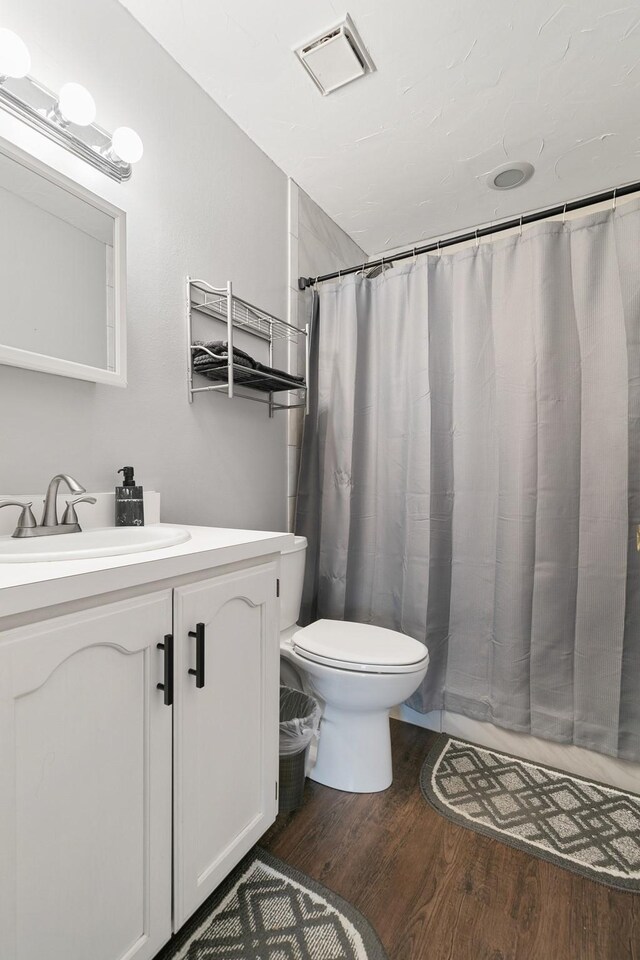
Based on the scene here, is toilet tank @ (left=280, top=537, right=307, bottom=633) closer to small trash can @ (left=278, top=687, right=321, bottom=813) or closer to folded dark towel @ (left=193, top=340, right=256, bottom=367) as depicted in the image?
small trash can @ (left=278, top=687, right=321, bottom=813)

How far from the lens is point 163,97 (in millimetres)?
1405

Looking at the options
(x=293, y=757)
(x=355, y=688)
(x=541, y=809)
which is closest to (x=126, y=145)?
(x=355, y=688)

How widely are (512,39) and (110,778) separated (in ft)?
6.90

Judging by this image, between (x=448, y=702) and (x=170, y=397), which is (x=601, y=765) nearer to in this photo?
(x=448, y=702)

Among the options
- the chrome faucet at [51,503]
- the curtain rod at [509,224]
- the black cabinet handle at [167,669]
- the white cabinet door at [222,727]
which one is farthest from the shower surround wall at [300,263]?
the black cabinet handle at [167,669]

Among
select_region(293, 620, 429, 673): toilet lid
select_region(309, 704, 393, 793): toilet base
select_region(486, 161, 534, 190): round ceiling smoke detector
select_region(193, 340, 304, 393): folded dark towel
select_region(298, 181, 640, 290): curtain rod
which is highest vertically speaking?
select_region(486, 161, 534, 190): round ceiling smoke detector

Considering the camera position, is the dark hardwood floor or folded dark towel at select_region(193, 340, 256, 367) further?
folded dark towel at select_region(193, 340, 256, 367)

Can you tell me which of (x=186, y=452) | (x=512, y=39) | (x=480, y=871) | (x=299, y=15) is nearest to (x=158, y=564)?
(x=186, y=452)

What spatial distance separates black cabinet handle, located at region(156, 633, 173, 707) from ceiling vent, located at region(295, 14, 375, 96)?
5.57 feet

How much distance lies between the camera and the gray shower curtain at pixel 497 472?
1.50m

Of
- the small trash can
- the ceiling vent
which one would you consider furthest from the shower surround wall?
the small trash can

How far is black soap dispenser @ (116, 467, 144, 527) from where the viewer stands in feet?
3.98

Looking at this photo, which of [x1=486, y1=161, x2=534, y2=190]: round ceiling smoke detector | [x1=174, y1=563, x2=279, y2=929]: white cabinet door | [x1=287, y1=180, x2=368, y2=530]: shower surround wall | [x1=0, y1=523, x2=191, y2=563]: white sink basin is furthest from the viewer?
[x1=287, y1=180, x2=368, y2=530]: shower surround wall

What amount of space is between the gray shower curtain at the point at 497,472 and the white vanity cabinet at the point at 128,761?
91cm
